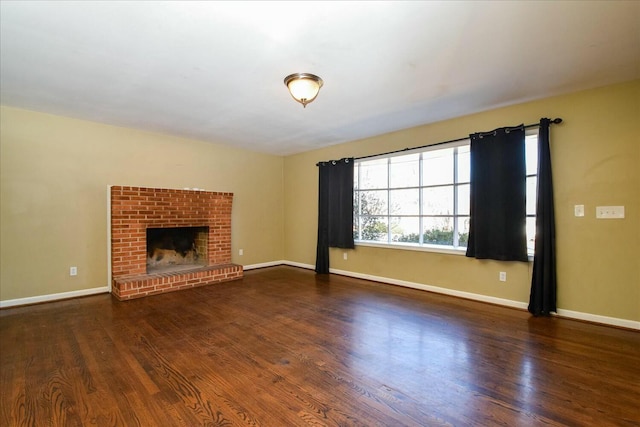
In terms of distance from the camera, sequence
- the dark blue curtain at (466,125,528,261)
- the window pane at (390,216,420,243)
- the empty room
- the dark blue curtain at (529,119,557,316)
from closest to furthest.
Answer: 1. the empty room
2. the dark blue curtain at (529,119,557,316)
3. the dark blue curtain at (466,125,528,261)
4. the window pane at (390,216,420,243)

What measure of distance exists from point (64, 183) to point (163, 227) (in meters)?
1.35

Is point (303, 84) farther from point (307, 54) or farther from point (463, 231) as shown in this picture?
point (463, 231)

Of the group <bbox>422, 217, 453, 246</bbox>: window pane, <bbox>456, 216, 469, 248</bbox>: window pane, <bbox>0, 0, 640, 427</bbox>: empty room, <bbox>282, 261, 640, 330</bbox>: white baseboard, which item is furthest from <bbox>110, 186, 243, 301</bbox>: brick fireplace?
<bbox>456, 216, 469, 248</bbox>: window pane

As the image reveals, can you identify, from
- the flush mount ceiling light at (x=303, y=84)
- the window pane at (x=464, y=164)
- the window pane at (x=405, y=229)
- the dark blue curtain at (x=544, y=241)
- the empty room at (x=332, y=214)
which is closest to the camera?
the empty room at (x=332, y=214)

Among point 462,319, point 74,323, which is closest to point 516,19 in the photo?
point 462,319

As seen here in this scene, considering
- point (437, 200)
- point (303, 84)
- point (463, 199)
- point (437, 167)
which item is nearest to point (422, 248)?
point (437, 200)

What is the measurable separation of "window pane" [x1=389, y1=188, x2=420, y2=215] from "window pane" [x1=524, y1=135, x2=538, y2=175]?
1.44 meters

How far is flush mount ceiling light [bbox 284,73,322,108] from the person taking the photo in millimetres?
2686

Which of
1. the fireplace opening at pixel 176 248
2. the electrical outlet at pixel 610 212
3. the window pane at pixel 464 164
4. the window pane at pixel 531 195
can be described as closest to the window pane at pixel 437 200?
the window pane at pixel 464 164

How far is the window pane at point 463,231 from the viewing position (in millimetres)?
4070

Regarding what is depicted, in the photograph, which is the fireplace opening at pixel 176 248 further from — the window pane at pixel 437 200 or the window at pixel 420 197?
the window pane at pixel 437 200

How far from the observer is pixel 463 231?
162 inches

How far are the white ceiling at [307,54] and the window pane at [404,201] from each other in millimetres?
1273

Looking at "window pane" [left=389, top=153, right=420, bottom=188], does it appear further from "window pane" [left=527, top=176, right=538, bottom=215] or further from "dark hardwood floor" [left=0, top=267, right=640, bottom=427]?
"dark hardwood floor" [left=0, top=267, right=640, bottom=427]
